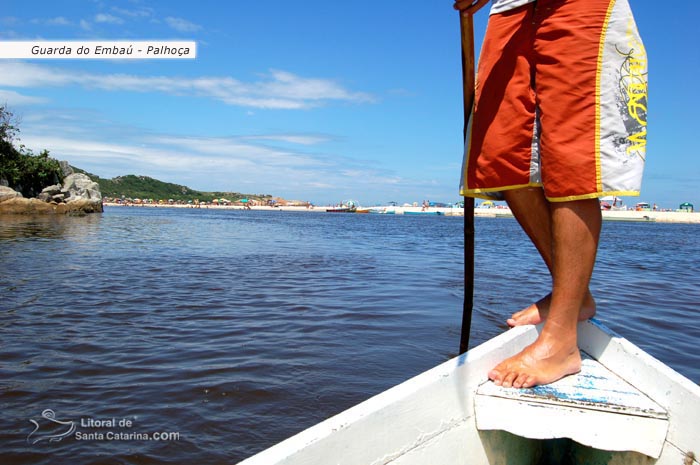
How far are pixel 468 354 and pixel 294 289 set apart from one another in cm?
463

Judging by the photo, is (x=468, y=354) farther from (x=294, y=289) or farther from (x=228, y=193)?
(x=228, y=193)

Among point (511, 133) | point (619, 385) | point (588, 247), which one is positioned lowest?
point (619, 385)

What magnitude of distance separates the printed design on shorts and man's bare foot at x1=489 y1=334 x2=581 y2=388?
0.71m

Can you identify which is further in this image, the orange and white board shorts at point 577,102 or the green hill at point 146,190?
the green hill at point 146,190

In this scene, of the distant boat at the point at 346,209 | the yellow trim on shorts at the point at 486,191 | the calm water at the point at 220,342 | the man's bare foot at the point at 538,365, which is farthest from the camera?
the distant boat at the point at 346,209

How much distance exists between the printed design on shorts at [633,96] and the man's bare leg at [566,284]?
0.23 metres

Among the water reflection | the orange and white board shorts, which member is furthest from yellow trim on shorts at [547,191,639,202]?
the water reflection

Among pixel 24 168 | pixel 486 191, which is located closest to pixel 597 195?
pixel 486 191

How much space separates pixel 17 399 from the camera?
2.51 metres

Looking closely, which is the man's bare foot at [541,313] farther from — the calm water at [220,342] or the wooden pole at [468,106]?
the calm water at [220,342]

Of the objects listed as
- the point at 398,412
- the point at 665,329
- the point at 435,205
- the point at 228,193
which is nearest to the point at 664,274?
the point at 665,329

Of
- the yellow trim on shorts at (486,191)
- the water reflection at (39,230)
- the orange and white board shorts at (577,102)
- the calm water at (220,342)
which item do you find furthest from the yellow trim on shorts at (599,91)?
the water reflection at (39,230)

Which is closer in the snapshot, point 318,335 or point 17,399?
point 17,399

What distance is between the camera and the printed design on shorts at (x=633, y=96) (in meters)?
1.61
